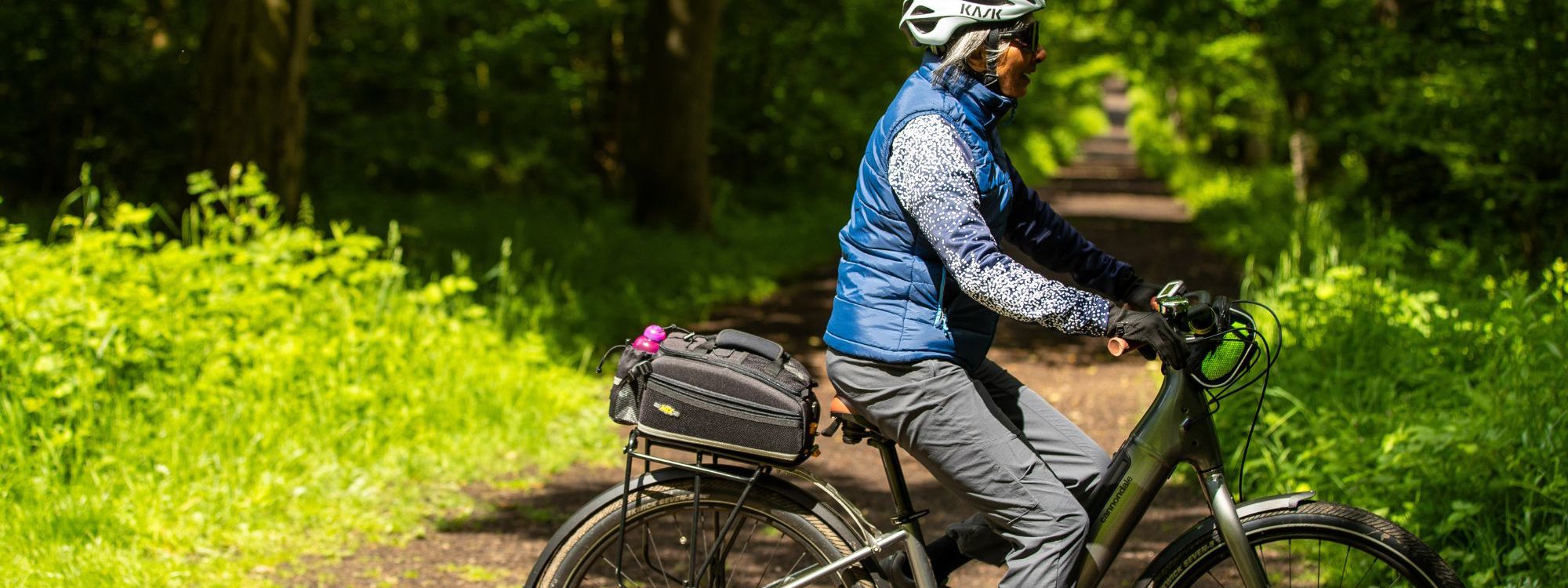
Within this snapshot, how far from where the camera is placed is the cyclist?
283 centimetres

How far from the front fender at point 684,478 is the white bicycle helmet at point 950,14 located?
1039 mm

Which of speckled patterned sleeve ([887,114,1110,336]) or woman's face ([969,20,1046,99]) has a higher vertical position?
woman's face ([969,20,1046,99])

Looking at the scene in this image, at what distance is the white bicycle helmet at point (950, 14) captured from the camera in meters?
2.87

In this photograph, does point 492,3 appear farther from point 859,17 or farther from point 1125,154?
point 1125,154

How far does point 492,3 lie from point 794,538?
15249mm

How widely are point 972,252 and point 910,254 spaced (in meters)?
0.19

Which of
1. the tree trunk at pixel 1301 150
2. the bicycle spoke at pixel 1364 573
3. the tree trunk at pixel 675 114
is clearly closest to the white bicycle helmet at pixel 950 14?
the bicycle spoke at pixel 1364 573

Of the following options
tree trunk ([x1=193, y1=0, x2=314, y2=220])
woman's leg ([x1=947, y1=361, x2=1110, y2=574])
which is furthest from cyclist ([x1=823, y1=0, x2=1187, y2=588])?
tree trunk ([x1=193, y1=0, x2=314, y2=220])

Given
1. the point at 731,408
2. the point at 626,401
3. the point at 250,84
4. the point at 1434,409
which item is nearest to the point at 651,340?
the point at 626,401

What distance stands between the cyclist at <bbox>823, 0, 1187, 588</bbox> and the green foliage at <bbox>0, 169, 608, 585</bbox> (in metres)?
2.72

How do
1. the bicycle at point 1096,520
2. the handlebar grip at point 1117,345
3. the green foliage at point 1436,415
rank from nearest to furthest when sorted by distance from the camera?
the handlebar grip at point 1117,345
the bicycle at point 1096,520
the green foliage at point 1436,415

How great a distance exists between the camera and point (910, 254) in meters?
2.90

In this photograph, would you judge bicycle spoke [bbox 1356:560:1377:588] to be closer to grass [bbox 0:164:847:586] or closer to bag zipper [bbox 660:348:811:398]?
bag zipper [bbox 660:348:811:398]

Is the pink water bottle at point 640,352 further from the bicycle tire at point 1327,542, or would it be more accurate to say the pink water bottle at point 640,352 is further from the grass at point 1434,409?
the grass at point 1434,409
